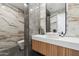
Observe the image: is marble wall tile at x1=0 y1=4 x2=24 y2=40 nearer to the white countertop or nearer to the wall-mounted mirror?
the white countertop

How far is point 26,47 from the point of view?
8.69 ft

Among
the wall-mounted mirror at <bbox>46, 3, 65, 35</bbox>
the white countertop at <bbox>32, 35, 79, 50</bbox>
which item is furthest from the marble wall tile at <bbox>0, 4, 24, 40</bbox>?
the wall-mounted mirror at <bbox>46, 3, 65, 35</bbox>

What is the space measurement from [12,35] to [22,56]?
42 cm

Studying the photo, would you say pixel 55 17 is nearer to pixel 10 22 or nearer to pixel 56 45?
pixel 56 45

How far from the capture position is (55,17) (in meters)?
2.54

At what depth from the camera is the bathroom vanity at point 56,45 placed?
6.25 feet

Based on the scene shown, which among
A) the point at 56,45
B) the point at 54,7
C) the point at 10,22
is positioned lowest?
Result: the point at 56,45

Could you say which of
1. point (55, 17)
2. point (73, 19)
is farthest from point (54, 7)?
point (73, 19)

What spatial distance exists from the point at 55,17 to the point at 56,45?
611 mm

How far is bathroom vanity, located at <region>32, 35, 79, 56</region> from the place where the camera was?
1904 mm

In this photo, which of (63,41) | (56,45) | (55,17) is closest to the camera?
(63,41)

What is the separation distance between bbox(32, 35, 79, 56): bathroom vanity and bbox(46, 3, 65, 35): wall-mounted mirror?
0.80 feet

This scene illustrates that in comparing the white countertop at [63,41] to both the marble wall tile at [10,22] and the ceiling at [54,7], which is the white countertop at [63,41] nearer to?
the marble wall tile at [10,22]

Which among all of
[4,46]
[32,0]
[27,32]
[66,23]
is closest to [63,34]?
[66,23]
